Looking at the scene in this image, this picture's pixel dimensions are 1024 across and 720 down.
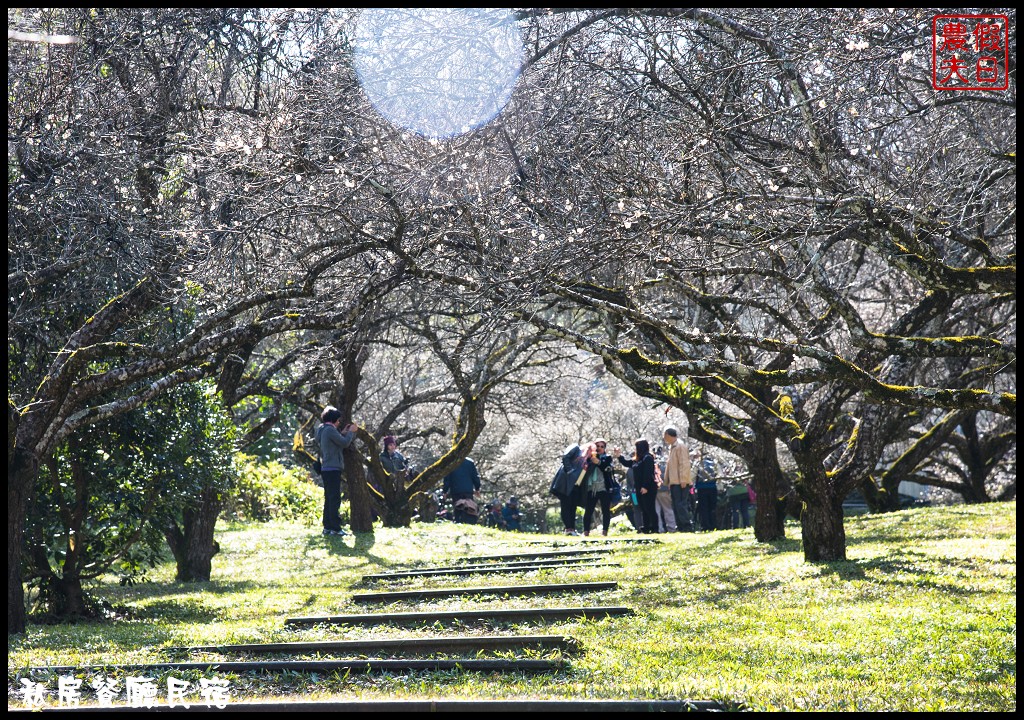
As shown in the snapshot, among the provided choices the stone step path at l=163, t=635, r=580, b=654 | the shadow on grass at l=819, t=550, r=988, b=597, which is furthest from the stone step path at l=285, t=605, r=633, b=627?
the shadow on grass at l=819, t=550, r=988, b=597

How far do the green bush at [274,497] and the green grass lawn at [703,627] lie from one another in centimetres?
673

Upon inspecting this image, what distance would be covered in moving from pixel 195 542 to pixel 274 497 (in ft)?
33.7

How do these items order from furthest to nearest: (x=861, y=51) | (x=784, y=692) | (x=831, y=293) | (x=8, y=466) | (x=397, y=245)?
(x=397, y=245)
(x=8, y=466)
(x=831, y=293)
(x=861, y=51)
(x=784, y=692)

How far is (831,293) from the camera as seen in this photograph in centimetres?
819

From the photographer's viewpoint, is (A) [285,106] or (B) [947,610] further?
(A) [285,106]

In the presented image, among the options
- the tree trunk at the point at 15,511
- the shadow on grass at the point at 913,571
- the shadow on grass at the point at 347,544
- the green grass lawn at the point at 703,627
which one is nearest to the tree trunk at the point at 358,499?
the shadow on grass at the point at 347,544

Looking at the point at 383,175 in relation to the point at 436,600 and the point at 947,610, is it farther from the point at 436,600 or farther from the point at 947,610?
the point at 947,610

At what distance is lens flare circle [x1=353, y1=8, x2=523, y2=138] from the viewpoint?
399 inches

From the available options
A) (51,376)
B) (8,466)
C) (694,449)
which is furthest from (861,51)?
(694,449)

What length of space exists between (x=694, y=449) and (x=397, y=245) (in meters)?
26.7

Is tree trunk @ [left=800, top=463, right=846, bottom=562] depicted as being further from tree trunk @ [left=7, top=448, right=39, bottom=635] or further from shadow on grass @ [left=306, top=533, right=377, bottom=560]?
tree trunk @ [left=7, top=448, right=39, bottom=635]

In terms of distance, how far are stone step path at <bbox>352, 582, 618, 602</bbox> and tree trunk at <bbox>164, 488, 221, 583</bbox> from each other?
4.01 metres

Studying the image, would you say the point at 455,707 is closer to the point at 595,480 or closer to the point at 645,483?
the point at 595,480

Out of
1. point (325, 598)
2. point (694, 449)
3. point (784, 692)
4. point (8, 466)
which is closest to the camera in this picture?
point (784, 692)
